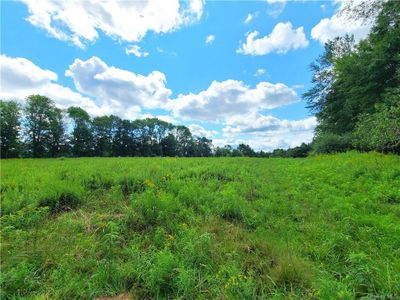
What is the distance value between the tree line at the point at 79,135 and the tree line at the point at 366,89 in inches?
986

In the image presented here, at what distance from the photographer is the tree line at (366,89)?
11.1 meters

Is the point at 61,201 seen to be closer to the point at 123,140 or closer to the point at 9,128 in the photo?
the point at 9,128

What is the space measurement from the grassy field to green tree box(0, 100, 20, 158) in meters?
46.3

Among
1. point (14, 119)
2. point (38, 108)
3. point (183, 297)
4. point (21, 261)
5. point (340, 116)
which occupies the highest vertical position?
point (38, 108)

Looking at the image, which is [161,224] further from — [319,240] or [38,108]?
[38,108]

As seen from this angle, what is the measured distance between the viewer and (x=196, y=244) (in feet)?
13.0

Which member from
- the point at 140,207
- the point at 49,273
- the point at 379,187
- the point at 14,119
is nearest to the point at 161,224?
the point at 140,207

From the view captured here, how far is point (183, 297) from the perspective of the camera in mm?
2934

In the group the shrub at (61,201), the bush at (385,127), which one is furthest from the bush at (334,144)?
the shrub at (61,201)

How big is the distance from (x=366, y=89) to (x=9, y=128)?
54.8 m

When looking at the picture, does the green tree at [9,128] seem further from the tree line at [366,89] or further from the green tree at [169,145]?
the tree line at [366,89]

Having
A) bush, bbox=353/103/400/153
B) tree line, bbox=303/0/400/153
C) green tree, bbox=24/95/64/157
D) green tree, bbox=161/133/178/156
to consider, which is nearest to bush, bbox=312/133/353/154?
tree line, bbox=303/0/400/153

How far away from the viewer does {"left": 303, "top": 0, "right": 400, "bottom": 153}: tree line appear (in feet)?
36.3

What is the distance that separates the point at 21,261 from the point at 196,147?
307 feet
